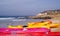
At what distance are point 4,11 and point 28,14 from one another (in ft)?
1.17

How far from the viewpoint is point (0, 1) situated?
1940mm

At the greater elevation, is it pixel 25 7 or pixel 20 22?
pixel 25 7

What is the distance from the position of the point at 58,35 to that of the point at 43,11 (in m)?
0.77

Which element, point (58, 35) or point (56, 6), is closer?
point (58, 35)

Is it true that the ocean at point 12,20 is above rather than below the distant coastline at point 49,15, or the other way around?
above

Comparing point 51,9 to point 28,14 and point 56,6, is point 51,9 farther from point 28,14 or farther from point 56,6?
point 28,14

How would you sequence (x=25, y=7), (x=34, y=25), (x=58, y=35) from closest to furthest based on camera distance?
(x=58, y=35), (x=34, y=25), (x=25, y=7)

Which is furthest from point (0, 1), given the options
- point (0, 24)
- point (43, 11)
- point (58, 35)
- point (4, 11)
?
point (58, 35)

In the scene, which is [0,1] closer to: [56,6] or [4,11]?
[4,11]

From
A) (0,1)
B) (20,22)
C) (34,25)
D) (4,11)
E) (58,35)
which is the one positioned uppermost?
(0,1)

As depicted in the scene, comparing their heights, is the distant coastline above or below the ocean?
below

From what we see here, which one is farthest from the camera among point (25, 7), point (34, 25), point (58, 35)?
point (25, 7)

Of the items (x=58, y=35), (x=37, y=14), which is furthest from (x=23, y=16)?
(x=58, y=35)

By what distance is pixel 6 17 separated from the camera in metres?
1.88
